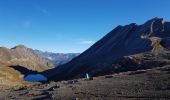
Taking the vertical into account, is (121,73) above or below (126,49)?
below

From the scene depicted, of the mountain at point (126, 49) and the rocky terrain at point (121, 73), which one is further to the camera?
the mountain at point (126, 49)

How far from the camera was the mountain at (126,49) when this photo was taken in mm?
108938

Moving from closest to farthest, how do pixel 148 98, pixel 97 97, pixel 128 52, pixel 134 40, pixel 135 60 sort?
pixel 148 98 < pixel 97 97 < pixel 135 60 < pixel 128 52 < pixel 134 40

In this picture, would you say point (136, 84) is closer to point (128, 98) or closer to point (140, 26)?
point (128, 98)

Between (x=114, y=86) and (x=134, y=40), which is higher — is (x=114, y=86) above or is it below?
below

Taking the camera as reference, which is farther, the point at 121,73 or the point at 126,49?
the point at 126,49

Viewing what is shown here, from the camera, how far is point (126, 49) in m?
143

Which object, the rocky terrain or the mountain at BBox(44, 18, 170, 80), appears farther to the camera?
the mountain at BBox(44, 18, 170, 80)

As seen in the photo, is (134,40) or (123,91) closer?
(123,91)

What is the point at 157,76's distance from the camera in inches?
1634

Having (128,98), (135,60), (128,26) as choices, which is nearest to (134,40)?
(128,26)

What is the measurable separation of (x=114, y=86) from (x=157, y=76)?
5.93 meters

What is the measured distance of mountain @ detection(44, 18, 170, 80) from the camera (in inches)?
4289

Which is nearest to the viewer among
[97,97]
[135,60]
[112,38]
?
[97,97]
